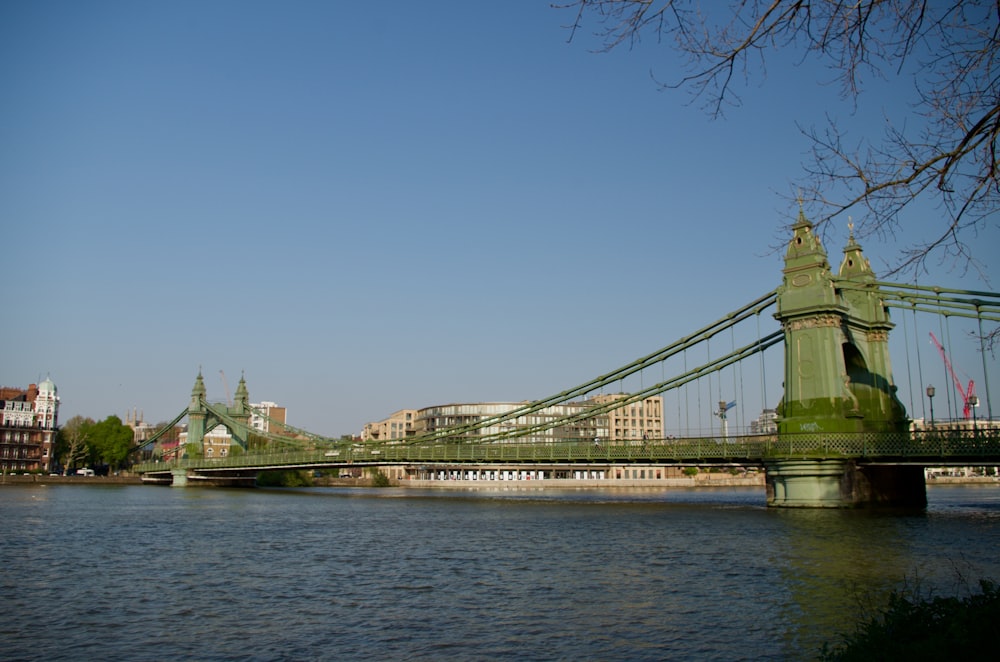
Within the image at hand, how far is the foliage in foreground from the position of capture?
808cm

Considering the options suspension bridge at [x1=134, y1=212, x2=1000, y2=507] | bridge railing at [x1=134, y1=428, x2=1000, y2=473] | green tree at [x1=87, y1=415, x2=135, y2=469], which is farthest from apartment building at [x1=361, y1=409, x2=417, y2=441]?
suspension bridge at [x1=134, y1=212, x2=1000, y2=507]

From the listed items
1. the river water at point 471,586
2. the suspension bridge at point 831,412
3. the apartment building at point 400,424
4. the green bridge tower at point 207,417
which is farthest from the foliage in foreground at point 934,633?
the apartment building at point 400,424

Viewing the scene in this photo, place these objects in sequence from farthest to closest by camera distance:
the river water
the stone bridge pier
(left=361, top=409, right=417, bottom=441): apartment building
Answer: (left=361, top=409, right=417, bottom=441): apartment building < the stone bridge pier < the river water

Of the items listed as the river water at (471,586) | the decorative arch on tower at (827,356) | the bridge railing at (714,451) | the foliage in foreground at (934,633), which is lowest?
the river water at (471,586)

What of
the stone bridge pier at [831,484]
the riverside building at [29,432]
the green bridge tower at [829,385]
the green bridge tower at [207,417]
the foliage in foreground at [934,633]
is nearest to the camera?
the foliage in foreground at [934,633]

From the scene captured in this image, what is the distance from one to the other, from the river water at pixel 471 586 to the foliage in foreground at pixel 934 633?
12.3 ft

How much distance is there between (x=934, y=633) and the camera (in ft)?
28.7

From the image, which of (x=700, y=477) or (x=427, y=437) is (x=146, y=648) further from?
(x=700, y=477)

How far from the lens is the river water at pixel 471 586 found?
14.5 metres

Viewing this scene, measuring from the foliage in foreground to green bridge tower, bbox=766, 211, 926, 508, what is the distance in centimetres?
3382

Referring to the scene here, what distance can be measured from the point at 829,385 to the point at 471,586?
2934cm

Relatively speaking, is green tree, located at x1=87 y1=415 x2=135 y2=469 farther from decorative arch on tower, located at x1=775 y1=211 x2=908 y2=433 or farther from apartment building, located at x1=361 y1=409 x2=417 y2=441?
decorative arch on tower, located at x1=775 y1=211 x2=908 y2=433

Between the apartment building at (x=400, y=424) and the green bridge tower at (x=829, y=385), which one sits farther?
the apartment building at (x=400, y=424)

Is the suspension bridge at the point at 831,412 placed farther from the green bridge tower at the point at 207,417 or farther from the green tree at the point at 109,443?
the green tree at the point at 109,443
